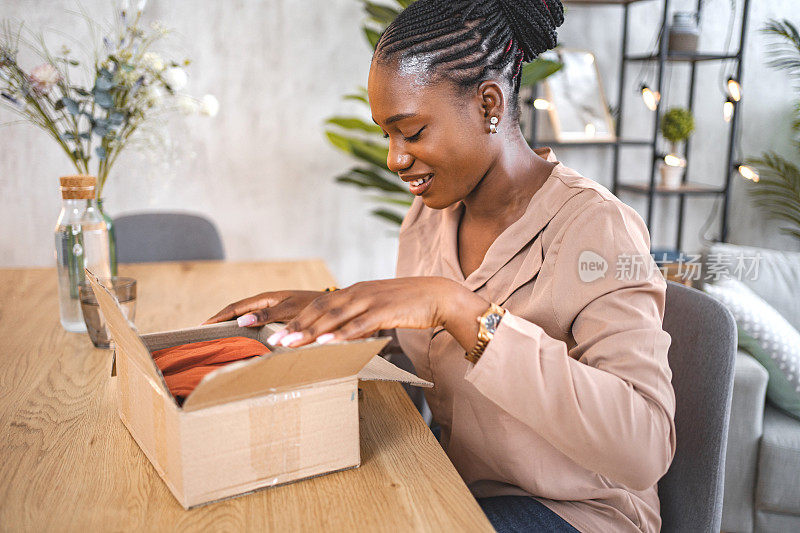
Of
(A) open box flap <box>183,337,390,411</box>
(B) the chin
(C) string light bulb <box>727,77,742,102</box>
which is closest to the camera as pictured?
(A) open box flap <box>183,337,390,411</box>

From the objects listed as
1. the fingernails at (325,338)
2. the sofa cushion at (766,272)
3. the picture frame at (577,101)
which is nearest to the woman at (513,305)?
the fingernails at (325,338)

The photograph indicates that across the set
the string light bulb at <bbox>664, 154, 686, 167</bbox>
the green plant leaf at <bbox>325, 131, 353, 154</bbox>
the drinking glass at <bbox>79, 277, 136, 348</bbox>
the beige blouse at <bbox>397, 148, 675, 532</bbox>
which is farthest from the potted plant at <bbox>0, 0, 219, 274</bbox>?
the string light bulb at <bbox>664, 154, 686, 167</bbox>

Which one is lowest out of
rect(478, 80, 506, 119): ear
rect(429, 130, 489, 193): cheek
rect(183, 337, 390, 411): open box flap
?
rect(183, 337, 390, 411): open box flap

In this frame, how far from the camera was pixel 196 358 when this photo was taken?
0.84 m

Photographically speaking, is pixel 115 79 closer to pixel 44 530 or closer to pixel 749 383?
pixel 44 530

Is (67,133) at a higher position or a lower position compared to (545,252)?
higher

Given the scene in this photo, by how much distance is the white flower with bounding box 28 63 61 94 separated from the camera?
1.32m

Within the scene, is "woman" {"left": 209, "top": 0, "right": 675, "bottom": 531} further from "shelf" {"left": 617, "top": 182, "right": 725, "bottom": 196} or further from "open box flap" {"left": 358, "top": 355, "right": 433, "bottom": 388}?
"shelf" {"left": 617, "top": 182, "right": 725, "bottom": 196}

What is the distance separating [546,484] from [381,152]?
1.87 metres

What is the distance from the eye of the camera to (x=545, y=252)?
1005mm

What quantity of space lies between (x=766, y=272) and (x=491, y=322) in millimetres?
1941

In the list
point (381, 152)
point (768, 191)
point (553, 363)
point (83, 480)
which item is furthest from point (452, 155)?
point (768, 191)

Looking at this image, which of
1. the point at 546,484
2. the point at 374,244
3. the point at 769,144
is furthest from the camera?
the point at 769,144

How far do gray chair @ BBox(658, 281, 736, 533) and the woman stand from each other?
0.34ft
